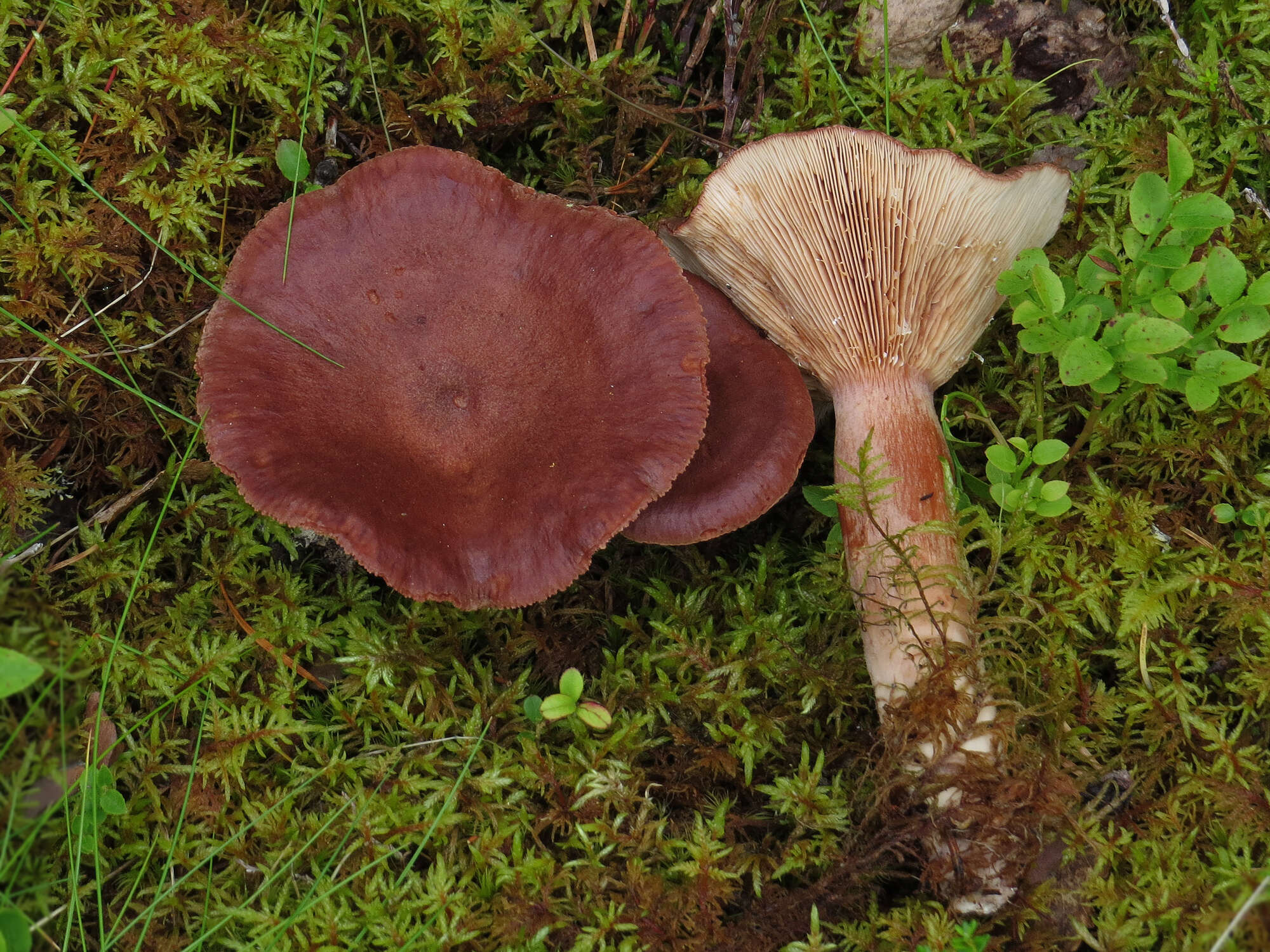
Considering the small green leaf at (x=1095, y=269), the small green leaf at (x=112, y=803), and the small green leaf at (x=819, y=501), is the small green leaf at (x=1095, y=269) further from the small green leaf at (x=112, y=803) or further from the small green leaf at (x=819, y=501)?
the small green leaf at (x=112, y=803)

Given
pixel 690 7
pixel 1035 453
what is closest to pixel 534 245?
pixel 690 7

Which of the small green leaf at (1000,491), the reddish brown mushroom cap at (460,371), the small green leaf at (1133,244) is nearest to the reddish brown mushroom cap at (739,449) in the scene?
the reddish brown mushroom cap at (460,371)

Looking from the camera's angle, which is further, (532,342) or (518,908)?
(532,342)

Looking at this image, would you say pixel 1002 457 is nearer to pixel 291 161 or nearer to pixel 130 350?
pixel 291 161

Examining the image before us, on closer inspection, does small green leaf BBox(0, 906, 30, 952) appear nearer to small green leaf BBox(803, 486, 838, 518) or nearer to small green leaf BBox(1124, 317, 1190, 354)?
small green leaf BBox(803, 486, 838, 518)

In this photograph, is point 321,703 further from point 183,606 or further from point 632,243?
point 632,243

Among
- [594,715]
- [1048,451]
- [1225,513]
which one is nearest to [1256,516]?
[1225,513]
